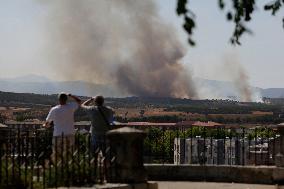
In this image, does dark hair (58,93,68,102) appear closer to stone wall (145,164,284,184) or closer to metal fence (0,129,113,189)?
metal fence (0,129,113,189)

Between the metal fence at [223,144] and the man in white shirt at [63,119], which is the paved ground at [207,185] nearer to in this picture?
the metal fence at [223,144]

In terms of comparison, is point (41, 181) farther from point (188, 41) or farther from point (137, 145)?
point (188, 41)

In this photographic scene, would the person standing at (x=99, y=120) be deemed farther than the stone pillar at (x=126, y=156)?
Yes

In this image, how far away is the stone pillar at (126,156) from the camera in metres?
11.3

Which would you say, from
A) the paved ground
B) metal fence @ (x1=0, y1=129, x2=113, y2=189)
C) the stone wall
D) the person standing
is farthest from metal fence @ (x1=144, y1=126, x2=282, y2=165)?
metal fence @ (x1=0, y1=129, x2=113, y2=189)

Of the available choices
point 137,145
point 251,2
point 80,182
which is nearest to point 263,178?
point 137,145

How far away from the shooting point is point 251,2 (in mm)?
6973

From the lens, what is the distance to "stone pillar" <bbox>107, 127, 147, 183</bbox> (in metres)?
11.3

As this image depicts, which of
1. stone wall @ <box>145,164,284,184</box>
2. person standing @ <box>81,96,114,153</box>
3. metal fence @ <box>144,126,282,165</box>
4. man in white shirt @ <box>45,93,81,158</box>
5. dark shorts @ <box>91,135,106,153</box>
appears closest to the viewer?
dark shorts @ <box>91,135,106,153</box>

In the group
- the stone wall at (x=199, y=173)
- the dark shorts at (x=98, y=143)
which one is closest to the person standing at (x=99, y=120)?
the dark shorts at (x=98, y=143)

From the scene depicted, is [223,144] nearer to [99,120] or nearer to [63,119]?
[99,120]

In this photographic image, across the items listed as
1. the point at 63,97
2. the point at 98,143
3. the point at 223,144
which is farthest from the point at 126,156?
the point at 223,144

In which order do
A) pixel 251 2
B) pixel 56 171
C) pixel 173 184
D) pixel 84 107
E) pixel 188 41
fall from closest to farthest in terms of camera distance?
pixel 188 41 < pixel 251 2 < pixel 56 171 < pixel 84 107 < pixel 173 184

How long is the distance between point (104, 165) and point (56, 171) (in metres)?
0.91
